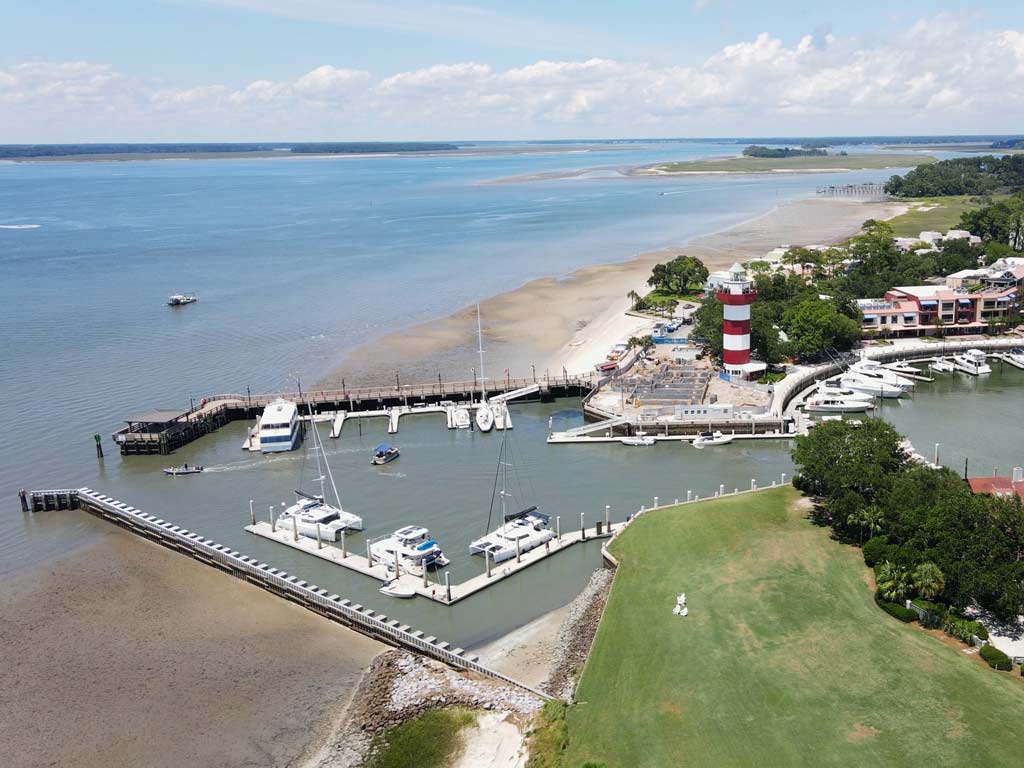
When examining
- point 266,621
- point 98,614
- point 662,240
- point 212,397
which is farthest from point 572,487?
point 662,240

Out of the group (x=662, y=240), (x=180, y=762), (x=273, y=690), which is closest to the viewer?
(x=180, y=762)

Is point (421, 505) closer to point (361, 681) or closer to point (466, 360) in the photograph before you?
point (361, 681)

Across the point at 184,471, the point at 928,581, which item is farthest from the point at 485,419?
the point at 928,581

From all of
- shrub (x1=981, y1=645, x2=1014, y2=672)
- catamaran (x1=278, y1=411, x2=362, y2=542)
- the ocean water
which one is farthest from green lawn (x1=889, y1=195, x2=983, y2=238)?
shrub (x1=981, y1=645, x2=1014, y2=672)

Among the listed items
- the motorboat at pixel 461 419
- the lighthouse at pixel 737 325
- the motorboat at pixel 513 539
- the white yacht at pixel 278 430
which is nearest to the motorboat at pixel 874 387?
the lighthouse at pixel 737 325

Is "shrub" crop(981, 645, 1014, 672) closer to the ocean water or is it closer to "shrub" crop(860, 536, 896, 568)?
"shrub" crop(860, 536, 896, 568)

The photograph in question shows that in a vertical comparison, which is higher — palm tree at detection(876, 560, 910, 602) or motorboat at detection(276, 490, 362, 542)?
palm tree at detection(876, 560, 910, 602)

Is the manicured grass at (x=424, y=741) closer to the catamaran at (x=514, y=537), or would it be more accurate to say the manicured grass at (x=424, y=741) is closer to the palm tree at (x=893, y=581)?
the catamaran at (x=514, y=537)
